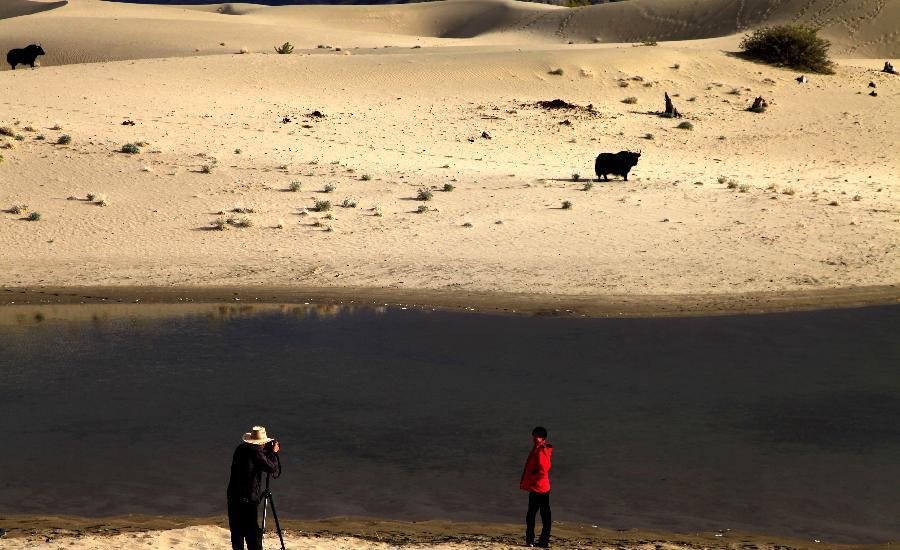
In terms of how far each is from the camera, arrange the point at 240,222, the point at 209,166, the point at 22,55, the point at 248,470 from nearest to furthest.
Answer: the point at 248,470 → the point at 240,222 → the point at 209,166 → the point at 22,55

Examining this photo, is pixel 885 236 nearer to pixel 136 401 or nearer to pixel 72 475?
pixel 136 401

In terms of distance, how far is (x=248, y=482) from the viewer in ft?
37.0

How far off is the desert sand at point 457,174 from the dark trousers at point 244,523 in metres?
13.7

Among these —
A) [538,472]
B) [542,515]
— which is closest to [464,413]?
[542,515]

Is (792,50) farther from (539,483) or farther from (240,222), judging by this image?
(539,483)

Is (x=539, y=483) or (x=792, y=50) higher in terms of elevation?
(x=792, y=50)

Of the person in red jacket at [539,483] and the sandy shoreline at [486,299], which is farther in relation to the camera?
the sandy shoreline at [486,299]

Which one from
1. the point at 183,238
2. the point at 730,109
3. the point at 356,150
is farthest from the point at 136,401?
the point at 730,109

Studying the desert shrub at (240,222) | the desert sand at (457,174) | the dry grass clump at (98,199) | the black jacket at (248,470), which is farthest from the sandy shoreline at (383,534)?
the dry grass clump at (98,199)

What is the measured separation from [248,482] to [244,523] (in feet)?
1.40

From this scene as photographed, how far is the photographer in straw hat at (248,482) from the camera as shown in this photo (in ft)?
36.8

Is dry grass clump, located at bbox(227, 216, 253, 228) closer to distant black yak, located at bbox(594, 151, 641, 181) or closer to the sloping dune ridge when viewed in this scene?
distant black yak, located at bbox(594, 151, 641, 181)

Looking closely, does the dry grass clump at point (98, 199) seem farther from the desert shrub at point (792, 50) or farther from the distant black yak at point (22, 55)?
the desert shrub at point (792, 50)

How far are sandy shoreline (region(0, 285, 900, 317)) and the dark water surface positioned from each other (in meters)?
0.71
